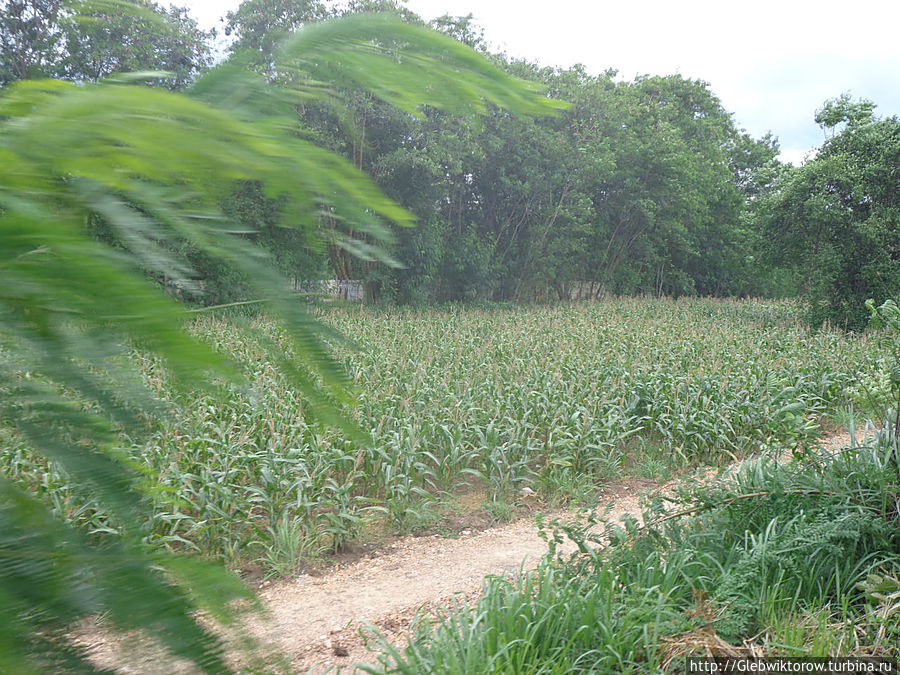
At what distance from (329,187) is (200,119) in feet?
0.57

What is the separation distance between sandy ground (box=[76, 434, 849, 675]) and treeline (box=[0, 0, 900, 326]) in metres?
1.97

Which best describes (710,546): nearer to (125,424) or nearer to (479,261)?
(125,424)

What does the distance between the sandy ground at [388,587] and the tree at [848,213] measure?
1098 cm

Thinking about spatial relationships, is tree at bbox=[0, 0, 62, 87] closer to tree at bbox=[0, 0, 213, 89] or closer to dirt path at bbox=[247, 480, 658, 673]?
tree at bbox=[0, 0, 213, 89]

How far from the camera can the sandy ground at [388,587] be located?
3.08 meters

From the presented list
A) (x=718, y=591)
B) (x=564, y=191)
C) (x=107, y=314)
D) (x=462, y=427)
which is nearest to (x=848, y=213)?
(x=564, y=191)

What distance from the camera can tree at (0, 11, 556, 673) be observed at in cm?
57

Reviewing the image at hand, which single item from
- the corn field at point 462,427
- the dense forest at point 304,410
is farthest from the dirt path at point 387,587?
the corn field at point 462,427

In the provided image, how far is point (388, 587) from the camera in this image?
3764mm

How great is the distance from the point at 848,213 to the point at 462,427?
467 inches

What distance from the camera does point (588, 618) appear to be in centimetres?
237

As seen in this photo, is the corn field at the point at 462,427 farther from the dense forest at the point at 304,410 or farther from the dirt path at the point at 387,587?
the dirt path at the point at 387,587

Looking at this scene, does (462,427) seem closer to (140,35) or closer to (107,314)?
(140,35)

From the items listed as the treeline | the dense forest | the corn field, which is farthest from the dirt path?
the treeline
